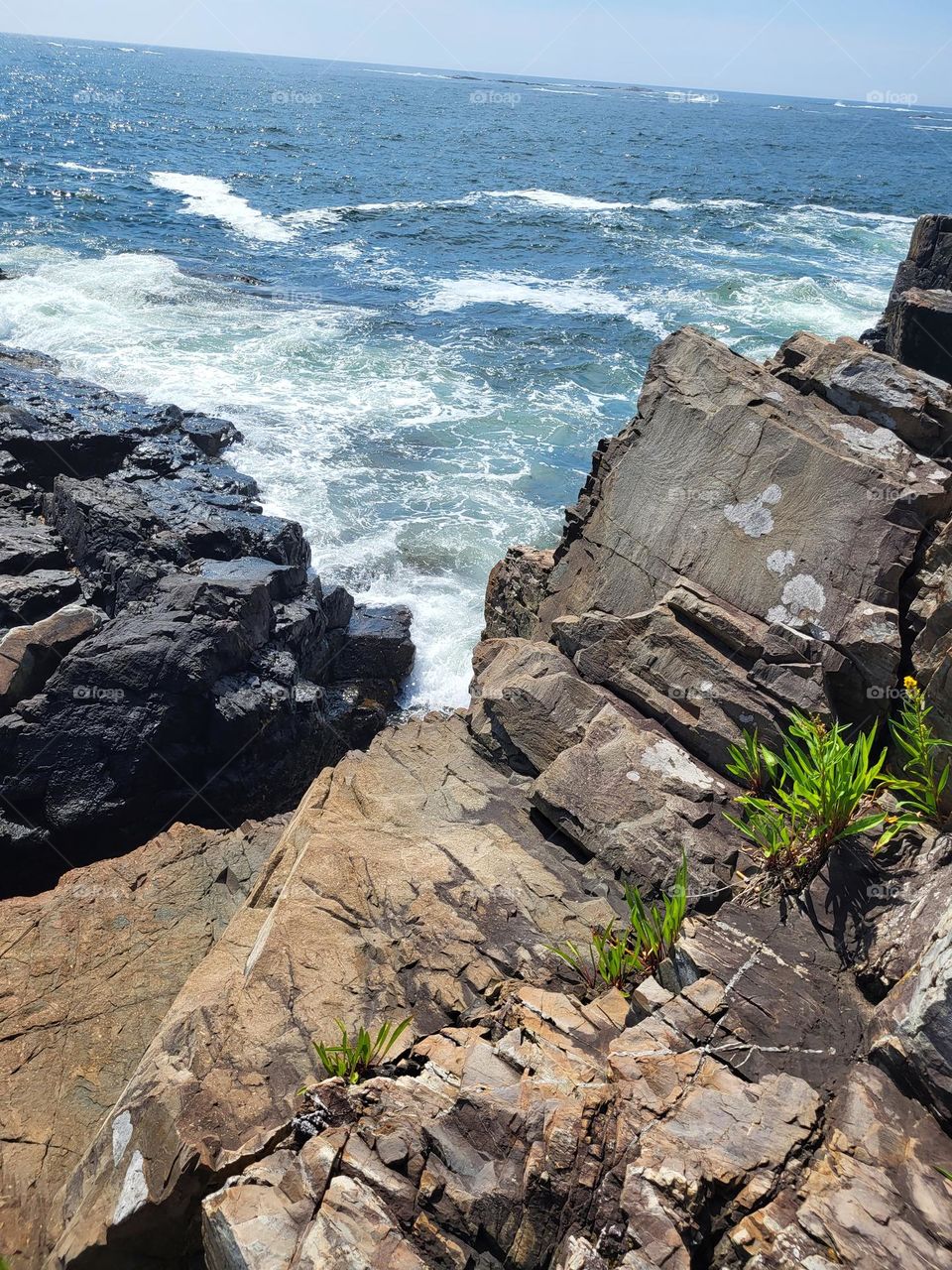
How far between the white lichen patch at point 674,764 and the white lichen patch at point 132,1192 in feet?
14.8

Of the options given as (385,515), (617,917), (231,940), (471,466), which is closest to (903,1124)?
(617,917)

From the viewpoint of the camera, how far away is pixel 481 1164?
14.3 feet

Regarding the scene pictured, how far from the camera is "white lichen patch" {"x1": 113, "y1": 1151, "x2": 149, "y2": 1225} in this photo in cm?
466

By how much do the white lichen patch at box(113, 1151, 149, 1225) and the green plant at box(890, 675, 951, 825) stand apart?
520cm

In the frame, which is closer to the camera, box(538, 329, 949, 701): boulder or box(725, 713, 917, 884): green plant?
box(725, 713, 917, 884): green plant

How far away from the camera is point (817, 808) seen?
607 centimetres

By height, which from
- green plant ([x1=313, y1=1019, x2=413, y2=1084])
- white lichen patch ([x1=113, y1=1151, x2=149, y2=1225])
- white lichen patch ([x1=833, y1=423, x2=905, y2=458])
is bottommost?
white lichen patch ([x1=113, y1=1151, x2=149, y2=1225])

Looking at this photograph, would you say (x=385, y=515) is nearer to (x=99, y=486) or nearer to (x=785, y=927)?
(x=99, y=486)
